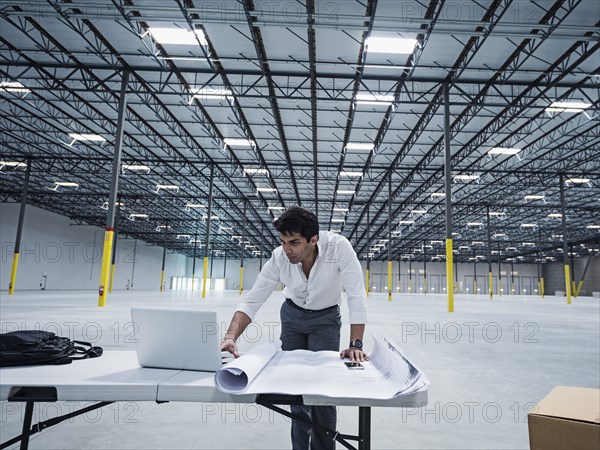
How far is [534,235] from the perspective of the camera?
4803 centimetres

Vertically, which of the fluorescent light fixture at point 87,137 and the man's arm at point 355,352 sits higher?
the fluorescent light fixture at point 87,137

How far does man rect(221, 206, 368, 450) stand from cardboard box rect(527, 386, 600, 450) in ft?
3.27

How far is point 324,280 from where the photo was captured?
2.79 m

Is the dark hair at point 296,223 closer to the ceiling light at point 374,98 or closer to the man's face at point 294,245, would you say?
the man's face at point 294,245

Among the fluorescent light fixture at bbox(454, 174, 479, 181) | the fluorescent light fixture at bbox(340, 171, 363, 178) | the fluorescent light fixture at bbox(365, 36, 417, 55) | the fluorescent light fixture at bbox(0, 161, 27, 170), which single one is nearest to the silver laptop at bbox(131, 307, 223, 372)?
the fluorescent light fixture at bbox(365, 36, 417, 55)

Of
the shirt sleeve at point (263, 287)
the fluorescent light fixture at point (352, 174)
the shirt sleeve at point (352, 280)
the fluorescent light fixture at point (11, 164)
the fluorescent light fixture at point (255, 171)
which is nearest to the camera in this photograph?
the shirt sleeve at point (352, 280)

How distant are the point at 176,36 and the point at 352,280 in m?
13.0

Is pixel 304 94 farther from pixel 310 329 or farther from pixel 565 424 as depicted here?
pixel 565 424

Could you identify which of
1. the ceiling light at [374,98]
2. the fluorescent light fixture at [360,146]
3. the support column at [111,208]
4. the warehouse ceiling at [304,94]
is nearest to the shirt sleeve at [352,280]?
the warehouse ceiling at [304,94]

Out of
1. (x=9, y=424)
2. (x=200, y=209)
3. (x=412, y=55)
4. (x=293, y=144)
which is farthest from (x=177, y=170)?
(x=9, y=424)

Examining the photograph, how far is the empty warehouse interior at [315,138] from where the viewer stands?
3.50 m

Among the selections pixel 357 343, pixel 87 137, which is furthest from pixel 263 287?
pixel 87 137

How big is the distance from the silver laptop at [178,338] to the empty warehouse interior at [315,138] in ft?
1.36

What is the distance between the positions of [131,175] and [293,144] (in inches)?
533
